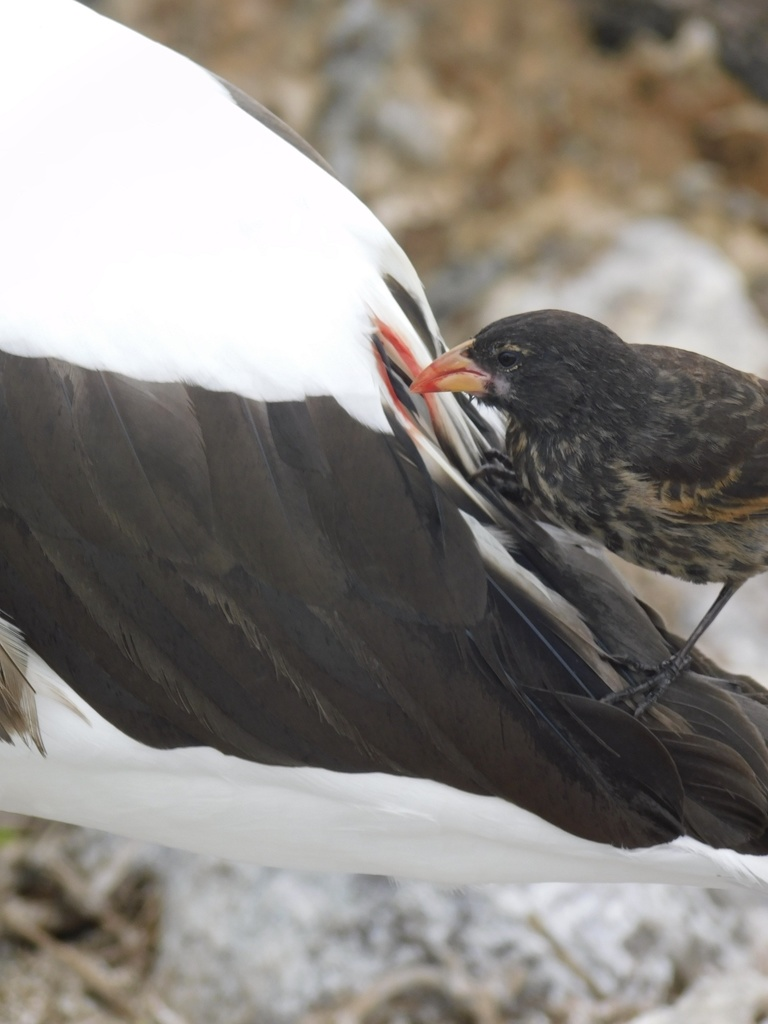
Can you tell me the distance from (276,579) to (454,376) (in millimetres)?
281

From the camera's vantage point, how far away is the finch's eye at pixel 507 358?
4.52 ft

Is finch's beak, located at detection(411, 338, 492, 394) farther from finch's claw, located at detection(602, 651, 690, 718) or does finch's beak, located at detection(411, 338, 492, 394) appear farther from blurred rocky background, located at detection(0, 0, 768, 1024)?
blurred rocky background, located at detection(0, 0, 768, 1024)

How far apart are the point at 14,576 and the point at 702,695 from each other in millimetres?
709

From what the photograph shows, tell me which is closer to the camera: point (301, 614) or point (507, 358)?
point (301, 614)

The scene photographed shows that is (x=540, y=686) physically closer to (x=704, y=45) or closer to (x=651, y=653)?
(x=651, y=653)

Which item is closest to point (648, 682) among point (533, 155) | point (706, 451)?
point (706, 451)

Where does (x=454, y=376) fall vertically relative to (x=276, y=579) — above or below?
above

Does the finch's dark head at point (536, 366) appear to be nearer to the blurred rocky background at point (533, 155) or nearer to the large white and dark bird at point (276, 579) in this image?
the large white and dark bird at point (276, 579)

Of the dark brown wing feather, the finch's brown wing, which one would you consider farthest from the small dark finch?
the dark brown wing feather

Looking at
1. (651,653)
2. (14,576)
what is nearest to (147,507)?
(14,576)

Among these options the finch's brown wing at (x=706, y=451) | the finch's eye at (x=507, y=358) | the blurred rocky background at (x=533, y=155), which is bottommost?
the finch's brown wing at (x=706, y=451)

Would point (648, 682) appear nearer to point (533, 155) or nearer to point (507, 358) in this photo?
point (507, 358)

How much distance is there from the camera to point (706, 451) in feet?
4.25

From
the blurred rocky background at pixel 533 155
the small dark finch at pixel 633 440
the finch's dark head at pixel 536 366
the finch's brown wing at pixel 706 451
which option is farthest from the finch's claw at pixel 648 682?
the blurred rocky background at pixel 533 155
